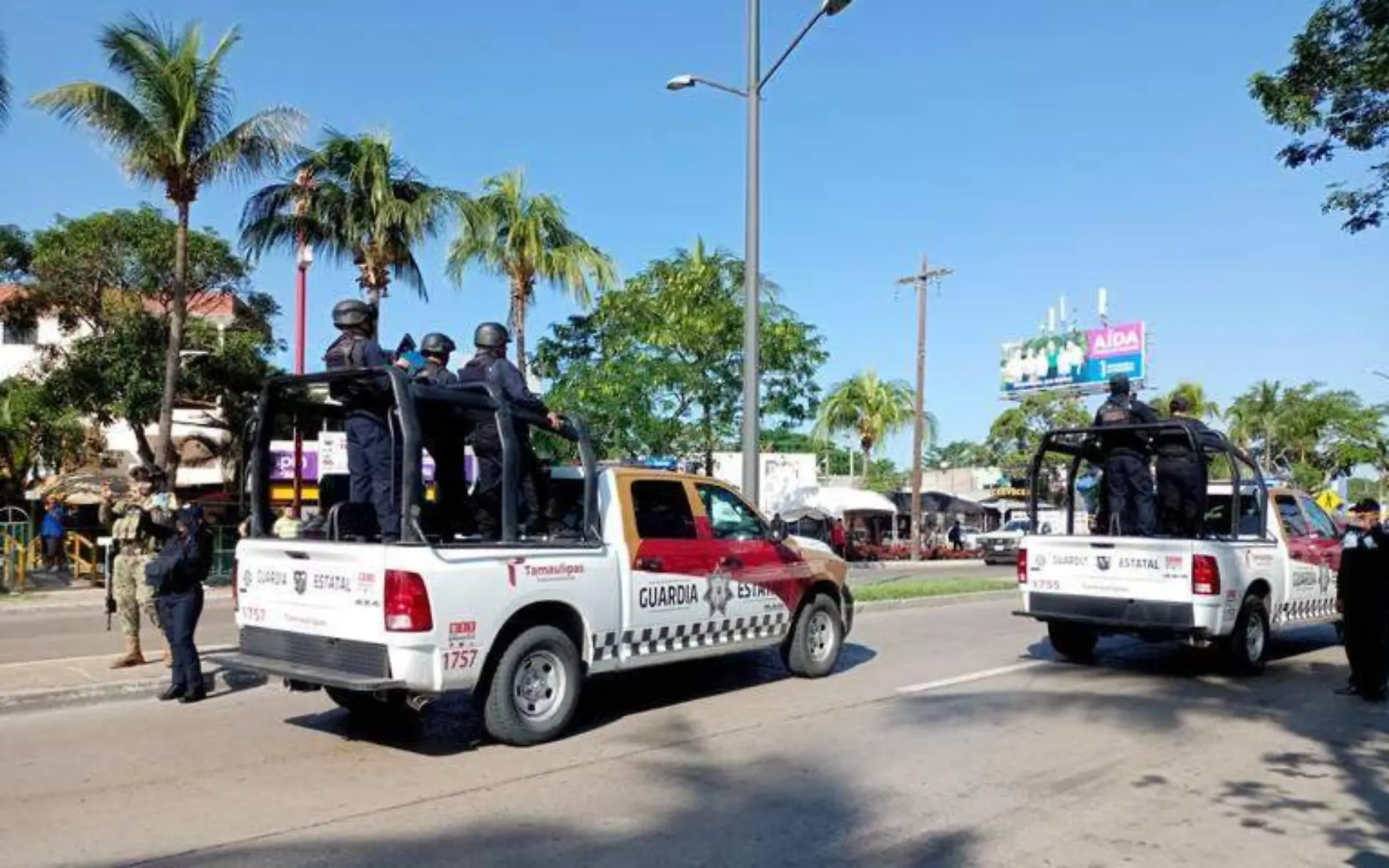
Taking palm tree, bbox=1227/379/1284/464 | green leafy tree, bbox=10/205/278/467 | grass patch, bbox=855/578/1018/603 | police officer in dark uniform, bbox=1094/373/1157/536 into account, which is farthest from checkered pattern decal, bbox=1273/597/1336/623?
palm tree, bbox=1227/379/1284/464

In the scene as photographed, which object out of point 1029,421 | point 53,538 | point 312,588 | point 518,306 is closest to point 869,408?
point 1029,421

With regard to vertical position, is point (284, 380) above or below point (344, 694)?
above

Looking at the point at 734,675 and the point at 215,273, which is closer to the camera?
the point at 734,675

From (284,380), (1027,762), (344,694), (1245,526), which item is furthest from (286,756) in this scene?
(1245,526)

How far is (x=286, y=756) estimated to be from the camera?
6.96 metres

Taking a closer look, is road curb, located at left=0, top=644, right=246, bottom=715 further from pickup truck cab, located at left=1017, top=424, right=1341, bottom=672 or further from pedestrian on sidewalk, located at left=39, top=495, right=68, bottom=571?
pedestrian on sidewalk, located at left=39, top=495, right=68, bottom=571

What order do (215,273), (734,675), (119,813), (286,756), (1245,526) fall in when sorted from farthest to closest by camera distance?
(215,273) < (1245,526) < (734,675) < (286,756) < (119,813)

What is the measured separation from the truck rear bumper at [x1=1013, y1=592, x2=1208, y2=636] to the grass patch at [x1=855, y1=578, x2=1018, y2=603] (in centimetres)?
616

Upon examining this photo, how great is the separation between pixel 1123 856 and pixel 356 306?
597 cm

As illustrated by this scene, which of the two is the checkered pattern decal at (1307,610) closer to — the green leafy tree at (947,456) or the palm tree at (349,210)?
the palm tree at (349,210)

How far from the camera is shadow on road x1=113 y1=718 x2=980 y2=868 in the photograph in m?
5.02

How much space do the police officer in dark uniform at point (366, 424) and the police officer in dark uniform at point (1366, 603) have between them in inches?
318

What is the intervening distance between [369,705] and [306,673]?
1.57 metres

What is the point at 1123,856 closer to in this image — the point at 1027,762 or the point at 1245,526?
the point at 1027,762
